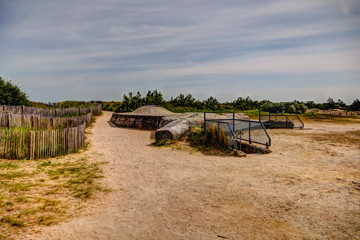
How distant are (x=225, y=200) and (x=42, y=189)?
4.88 m

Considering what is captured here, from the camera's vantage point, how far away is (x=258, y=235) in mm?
4402

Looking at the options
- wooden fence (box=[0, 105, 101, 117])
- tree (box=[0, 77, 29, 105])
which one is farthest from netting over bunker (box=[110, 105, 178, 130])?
tree (box=[0, 77, 29, 105])

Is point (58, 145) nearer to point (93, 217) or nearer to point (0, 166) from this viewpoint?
point (0, 166)

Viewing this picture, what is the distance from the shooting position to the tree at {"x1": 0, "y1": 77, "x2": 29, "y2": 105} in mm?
28275

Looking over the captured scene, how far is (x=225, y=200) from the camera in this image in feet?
19.6

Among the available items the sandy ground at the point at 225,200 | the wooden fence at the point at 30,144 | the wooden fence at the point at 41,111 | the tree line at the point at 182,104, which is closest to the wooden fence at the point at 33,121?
the wooden fence at the point at 30,144

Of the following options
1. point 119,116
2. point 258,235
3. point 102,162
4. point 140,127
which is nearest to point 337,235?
point 258,235

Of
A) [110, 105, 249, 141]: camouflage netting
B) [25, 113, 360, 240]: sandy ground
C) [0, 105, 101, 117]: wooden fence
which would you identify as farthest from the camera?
[0, 105, 101, 117]: wooden fence

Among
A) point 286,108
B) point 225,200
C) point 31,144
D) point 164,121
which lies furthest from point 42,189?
point 286,108

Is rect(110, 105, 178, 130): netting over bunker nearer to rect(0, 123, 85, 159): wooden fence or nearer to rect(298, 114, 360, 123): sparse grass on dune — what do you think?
rect(0, 123, 85, 159): wooden fence

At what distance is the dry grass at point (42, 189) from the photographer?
5.09m

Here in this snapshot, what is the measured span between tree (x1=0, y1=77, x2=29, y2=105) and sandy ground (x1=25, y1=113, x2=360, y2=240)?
24764 mm

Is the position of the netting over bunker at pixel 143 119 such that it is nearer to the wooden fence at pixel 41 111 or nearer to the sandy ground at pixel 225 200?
the wooden fence at pixel 41 111

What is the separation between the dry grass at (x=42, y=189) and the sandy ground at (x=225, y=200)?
0.45 m
